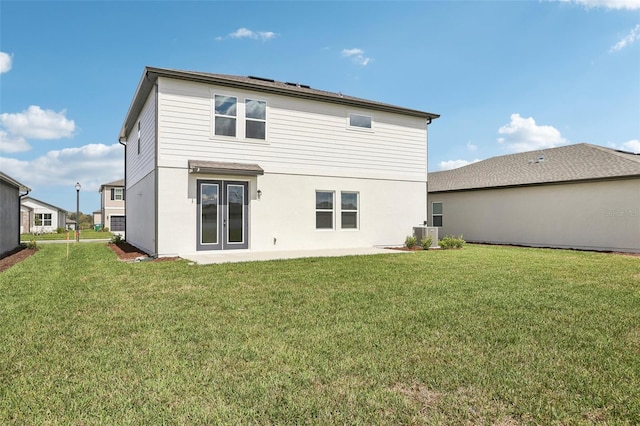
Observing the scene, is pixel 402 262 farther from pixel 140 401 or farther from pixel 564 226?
pixel 564 226

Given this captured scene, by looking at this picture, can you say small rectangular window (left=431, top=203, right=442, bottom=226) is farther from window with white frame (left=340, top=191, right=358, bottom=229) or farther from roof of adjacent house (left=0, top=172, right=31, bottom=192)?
roof of adjacent house (left=0, top=172, right=31, bottom=192)

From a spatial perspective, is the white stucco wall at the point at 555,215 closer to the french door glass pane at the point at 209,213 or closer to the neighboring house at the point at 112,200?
the french door glass pane at the point at 209,213

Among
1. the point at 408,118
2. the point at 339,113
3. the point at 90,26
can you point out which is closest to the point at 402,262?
the point at 339,113

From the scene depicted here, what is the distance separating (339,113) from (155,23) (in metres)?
7.16

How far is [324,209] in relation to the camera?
45.5ft

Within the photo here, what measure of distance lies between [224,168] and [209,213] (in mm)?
1593

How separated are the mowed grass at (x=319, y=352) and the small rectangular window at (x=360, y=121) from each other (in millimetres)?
8738

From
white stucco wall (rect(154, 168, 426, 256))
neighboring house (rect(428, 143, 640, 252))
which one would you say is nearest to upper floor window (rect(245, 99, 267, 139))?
white stucco wall (rect(154, 168, 426, 256))

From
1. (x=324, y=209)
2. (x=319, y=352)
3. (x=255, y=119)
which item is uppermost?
(x=255, y=119)

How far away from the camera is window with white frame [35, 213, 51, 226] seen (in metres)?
40.5

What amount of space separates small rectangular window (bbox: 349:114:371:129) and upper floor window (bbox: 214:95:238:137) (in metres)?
4.61

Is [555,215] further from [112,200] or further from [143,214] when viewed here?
[112,200]

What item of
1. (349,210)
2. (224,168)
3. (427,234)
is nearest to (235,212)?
(224,168)

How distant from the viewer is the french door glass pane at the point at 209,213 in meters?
11.8
